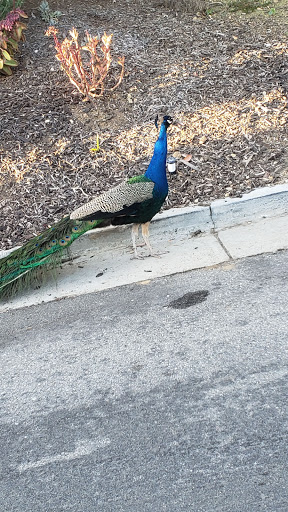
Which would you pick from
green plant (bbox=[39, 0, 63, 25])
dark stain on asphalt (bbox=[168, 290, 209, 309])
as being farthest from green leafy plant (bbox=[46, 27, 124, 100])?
dark stain on asphalt (bbox=[168, 290, 209, 309])

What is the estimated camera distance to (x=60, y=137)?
6695 mm

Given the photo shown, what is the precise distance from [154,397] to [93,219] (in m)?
2.00

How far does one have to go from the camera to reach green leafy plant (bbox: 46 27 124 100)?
669 cm

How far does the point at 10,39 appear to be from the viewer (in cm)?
752

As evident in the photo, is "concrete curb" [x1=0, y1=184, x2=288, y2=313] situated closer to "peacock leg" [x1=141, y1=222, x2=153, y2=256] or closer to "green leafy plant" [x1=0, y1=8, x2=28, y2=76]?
"peacock leg" [x1=141, y1=222, x2=153, y2=256]

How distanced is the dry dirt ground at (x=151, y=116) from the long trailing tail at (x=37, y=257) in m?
0.61

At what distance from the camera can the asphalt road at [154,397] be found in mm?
2822

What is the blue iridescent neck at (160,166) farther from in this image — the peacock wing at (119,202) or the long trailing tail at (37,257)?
the long trailing tail at (37,257)

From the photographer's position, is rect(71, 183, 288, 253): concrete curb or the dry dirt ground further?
the dry dirt ground

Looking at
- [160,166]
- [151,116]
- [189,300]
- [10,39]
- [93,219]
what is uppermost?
[10,39]

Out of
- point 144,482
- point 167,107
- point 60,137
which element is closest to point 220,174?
point 167,107

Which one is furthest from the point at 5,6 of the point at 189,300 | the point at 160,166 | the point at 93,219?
the point at 189,300

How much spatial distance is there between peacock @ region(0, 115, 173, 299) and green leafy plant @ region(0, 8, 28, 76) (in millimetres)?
3329

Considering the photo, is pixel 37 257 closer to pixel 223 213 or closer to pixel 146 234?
pixel 146 234
